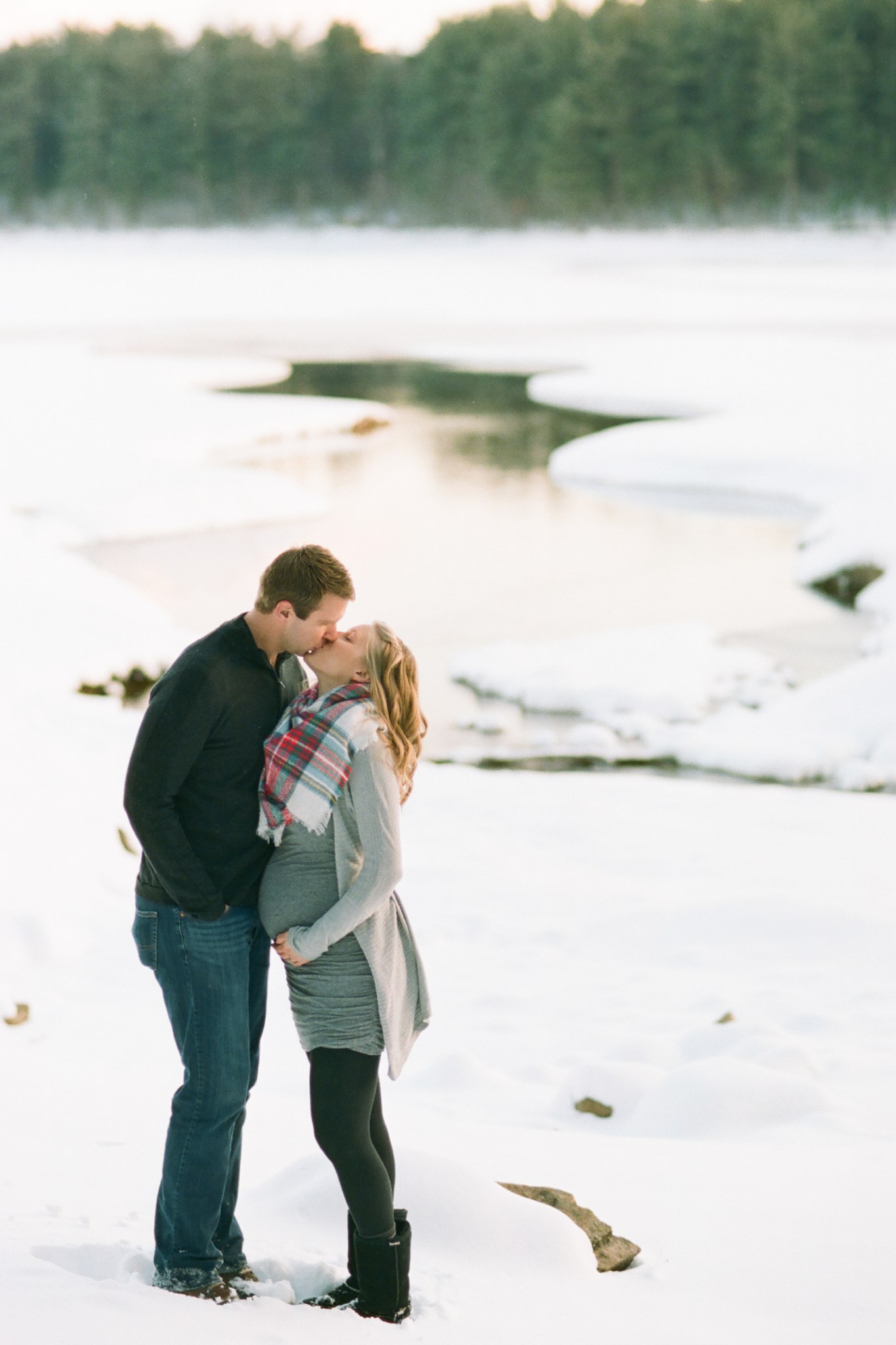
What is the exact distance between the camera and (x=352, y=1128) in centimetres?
274

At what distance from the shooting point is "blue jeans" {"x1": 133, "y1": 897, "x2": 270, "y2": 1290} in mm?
2779

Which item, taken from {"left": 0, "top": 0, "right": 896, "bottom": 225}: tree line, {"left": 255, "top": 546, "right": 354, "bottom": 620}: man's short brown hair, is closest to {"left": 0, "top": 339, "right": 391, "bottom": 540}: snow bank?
{"left": 255, "top": 546, "right": 354, "bottom": 620}: man's short brown hair

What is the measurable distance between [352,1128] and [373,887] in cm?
44

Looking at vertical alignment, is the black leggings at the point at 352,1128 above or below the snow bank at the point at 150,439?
above

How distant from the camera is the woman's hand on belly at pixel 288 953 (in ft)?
8.94

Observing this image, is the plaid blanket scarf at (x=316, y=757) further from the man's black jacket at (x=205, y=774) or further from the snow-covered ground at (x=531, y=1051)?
the snow-covered ground at (x=531, y=1051)

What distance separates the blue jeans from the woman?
0.33 feet

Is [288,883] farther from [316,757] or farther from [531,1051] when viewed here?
[531,1051]

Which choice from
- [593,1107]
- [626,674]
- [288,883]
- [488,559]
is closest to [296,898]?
[288,883]

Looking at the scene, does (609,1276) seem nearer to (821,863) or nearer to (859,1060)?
(859,1060)

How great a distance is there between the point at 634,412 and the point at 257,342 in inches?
515

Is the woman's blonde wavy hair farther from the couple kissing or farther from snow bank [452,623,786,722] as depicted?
snow bank [452,623,786,722]

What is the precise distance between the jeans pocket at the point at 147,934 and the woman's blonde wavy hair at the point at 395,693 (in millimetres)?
525

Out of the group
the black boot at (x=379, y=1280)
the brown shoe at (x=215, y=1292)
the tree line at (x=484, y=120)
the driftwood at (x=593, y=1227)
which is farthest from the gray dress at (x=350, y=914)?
the tree line at (x=484, y=120)
